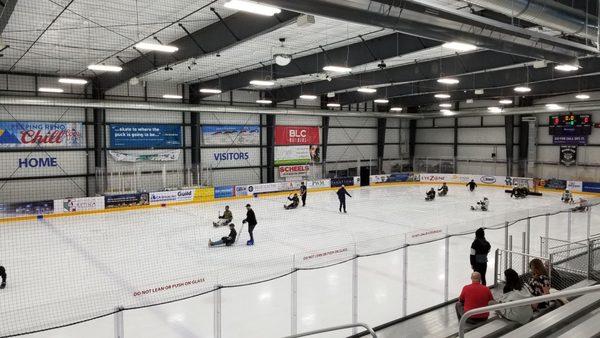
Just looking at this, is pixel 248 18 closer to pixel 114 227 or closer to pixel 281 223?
pixel 281 223

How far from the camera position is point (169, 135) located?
26.0m

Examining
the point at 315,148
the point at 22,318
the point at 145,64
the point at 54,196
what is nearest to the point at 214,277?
the point at 22,318

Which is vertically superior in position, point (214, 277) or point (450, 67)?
point (450, 67)

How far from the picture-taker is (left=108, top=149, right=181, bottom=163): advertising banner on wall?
2422cm

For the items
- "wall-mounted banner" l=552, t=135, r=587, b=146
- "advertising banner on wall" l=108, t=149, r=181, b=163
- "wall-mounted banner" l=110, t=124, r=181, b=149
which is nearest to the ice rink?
"advertising banner on wall" l=108, t=149, r=181, b=163

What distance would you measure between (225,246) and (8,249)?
7466mm

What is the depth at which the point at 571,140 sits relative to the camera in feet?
99.6

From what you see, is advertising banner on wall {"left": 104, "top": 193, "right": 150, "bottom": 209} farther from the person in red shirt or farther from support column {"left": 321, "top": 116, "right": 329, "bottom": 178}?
the person in red shirt

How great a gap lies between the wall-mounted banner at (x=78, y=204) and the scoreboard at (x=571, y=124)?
101ft

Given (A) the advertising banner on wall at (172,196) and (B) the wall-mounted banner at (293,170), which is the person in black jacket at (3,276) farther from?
(B) the wall-mounted banner at (293,170)

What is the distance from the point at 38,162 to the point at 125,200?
4713 mm

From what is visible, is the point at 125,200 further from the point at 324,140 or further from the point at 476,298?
the point at 476,298

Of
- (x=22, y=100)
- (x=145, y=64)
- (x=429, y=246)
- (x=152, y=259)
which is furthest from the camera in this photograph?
(x=22, y=100)

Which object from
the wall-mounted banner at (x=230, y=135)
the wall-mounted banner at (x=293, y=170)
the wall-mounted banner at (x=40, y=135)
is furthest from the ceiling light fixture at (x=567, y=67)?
the wall-mounted banner at (x=40, y=135)
